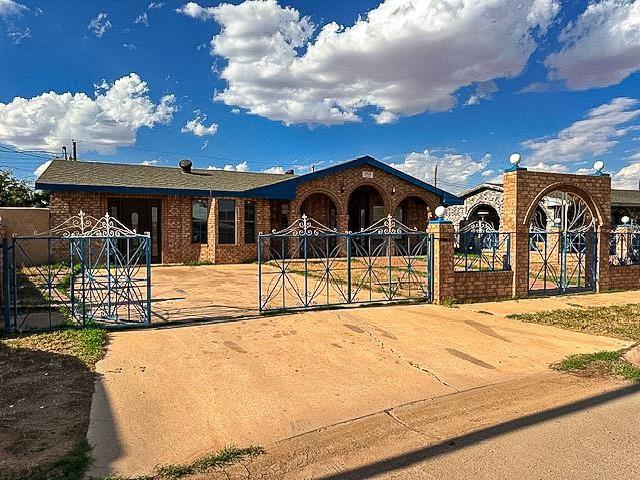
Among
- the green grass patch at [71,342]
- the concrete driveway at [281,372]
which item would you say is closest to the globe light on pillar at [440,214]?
the concrete driveway at [281,372]

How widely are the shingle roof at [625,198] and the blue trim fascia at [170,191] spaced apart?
20071mm

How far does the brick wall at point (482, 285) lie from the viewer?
10.3m

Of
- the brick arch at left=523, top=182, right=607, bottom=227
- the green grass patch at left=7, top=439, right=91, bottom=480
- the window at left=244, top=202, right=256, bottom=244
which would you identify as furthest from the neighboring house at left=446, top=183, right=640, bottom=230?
the green grass patch at left=7, top=439, right=91, bottom=480

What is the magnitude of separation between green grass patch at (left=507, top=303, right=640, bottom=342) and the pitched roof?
12.2 metres

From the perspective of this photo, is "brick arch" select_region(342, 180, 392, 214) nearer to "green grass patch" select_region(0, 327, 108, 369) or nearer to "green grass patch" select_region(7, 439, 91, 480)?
"green grass patch" select_region(0, 327, 108, 369)

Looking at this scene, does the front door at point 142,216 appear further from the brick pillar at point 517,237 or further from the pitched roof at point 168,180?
the brick pillar at point 517,237

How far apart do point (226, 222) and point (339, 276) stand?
21.4 feet

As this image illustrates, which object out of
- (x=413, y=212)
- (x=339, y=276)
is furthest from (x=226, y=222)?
(x=413, y=212)

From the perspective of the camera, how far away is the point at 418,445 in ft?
11.9

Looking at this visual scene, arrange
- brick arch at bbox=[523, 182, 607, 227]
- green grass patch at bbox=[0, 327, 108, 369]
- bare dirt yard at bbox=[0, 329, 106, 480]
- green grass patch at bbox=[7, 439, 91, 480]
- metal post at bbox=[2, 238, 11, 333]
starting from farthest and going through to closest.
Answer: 1. brick arch at bbox=[523, 182, 607, 227]
2. metal post at bbox=[2, 238, 11, 333]
3. green grass patch at bbox=[0, 327, 108, 369]
4. bare dirt yard at bbox=[0, 329, 106, 480]
5. green grass patch at bbox=[7, 439, 91, 480]

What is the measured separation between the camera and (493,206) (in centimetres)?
2806

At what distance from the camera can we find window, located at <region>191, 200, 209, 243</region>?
1866 centimetres

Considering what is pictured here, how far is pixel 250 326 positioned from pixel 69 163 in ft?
52.0

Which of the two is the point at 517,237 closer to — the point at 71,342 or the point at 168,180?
the point at 71,342
